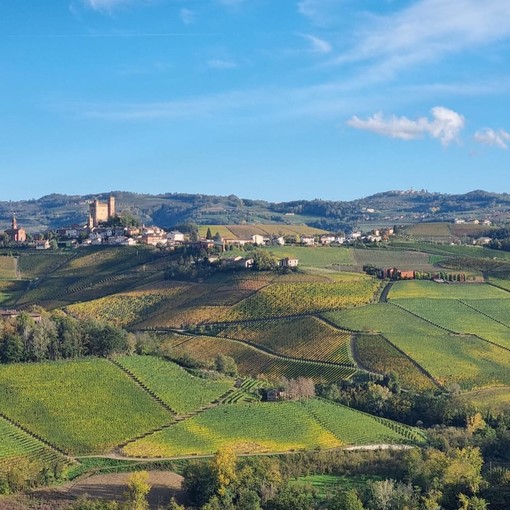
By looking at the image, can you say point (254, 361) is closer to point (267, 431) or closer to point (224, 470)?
point (267, 431)

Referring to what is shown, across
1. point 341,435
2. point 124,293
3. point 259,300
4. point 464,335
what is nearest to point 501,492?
point 341,435

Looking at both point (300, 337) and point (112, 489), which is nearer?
point (112, 489)

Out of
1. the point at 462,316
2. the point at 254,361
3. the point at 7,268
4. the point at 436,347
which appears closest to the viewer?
the point at 436,347

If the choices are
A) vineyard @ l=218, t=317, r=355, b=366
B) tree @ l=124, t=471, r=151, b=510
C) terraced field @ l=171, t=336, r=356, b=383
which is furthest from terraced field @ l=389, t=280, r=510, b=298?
tree @ l=124, t=471, r=151, b=510

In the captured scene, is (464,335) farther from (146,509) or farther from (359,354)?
(146,509)

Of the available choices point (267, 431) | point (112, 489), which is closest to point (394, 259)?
point (267, 431)
